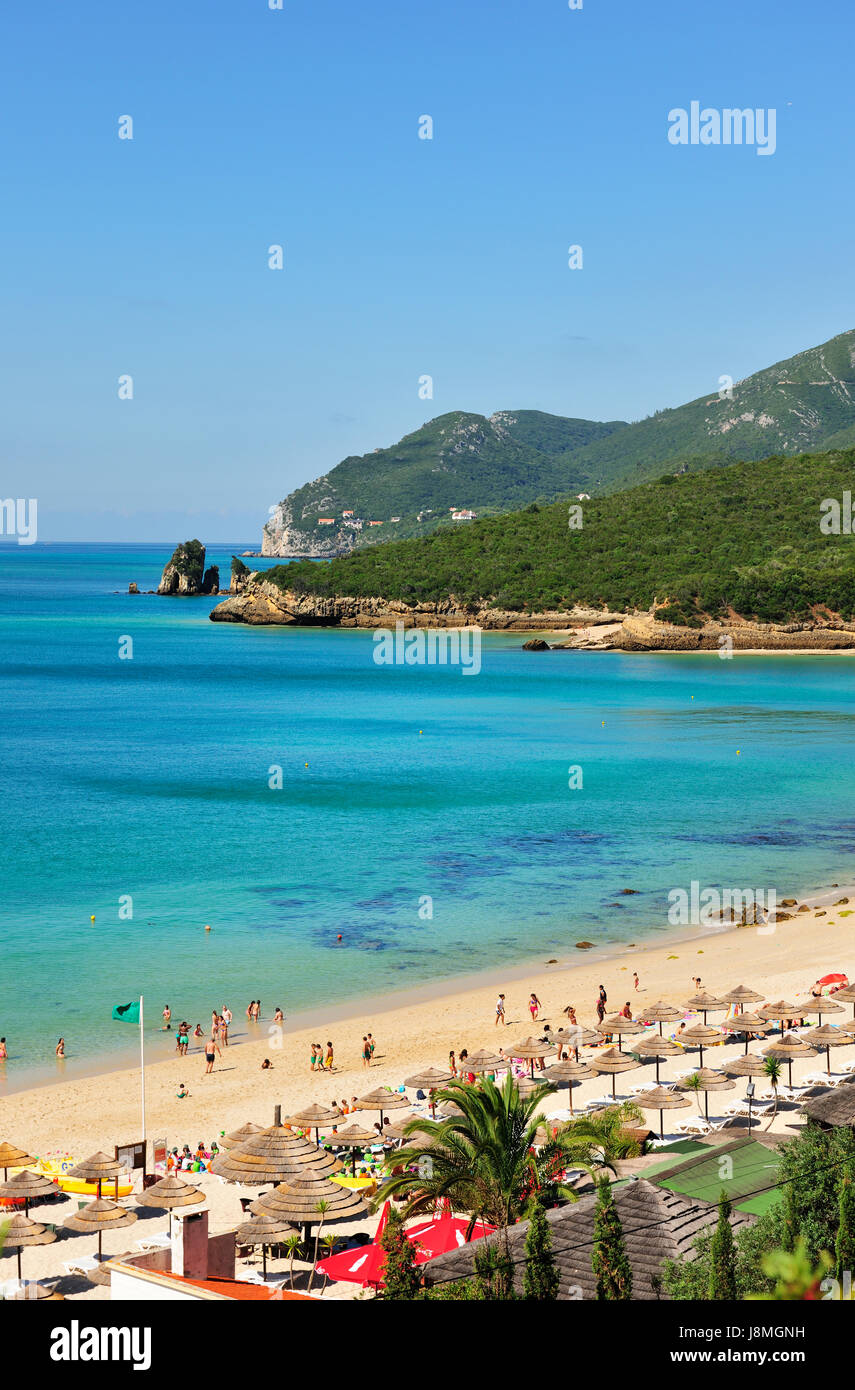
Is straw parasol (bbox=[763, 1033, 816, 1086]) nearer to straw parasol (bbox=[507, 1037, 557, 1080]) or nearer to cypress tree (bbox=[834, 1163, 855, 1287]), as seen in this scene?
straw parasol (bbox=[507, 1037, 557, 1080])

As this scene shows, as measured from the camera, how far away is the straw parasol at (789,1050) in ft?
71.0

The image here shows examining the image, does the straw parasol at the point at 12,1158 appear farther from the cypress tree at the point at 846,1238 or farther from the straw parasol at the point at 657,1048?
the cypress tree at the point at 846,1238

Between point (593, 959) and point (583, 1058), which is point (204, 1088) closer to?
point (583, 1058)

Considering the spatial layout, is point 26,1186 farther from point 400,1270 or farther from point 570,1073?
point 570,1073

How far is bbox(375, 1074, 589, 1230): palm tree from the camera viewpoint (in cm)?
1474

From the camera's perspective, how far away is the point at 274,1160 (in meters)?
16.7

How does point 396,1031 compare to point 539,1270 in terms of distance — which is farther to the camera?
point 396,1031

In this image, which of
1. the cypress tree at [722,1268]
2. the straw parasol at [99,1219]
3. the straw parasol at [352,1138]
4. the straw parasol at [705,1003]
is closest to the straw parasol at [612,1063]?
the straw parasol at [705,1003]

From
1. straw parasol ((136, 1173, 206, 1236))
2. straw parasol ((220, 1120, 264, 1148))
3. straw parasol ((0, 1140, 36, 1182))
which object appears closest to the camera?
straw parasol ((136, 1173, 206, 1236))

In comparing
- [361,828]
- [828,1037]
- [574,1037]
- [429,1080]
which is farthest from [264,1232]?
[361,828]

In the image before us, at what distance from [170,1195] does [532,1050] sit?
26.7 feet

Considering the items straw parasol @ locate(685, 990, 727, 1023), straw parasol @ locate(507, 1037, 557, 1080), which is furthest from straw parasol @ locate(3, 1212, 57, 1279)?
straw parasol @ locate(685, 990, 727, 1023)

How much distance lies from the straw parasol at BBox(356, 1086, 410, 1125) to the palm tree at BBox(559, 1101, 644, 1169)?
3266 millimetres
